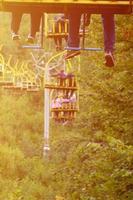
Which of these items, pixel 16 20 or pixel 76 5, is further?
pixel 16 20

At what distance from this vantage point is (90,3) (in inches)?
300

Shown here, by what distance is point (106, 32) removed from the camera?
7926mm

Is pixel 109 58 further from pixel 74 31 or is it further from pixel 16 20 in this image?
pixel 16 20

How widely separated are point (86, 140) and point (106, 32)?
373 inches

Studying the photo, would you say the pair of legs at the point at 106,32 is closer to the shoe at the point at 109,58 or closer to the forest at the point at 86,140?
the shoe at the point at 109,58

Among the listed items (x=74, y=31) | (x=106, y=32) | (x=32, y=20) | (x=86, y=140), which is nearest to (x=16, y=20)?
(x=32, y=20)

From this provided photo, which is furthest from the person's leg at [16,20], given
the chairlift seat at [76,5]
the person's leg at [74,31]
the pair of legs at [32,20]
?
the person's leg at [74,31]

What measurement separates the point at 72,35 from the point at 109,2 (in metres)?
0.87

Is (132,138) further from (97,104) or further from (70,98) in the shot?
(70,98)

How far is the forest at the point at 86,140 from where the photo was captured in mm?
12125

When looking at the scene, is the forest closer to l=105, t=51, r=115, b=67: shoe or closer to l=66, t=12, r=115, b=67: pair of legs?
l=105, t=51, r=115, b=67: shoe

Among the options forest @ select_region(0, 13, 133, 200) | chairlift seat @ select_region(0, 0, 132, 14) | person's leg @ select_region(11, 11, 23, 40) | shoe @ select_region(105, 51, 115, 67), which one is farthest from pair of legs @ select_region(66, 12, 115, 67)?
forest @ select_region(0, 13, 133, 200)

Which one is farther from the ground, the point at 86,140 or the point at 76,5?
the point at 76,5

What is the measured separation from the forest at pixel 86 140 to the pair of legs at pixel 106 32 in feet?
7.16
